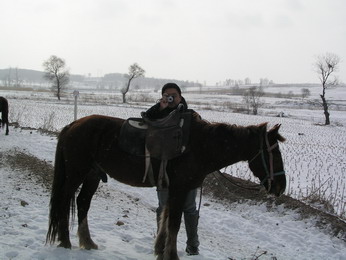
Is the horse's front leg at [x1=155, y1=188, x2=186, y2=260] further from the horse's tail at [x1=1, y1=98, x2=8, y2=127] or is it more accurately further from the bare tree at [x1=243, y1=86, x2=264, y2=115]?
the bare tree at [x1=243, y1=86, x2=264, y2=115]

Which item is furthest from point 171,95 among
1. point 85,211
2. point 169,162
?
point 85,211

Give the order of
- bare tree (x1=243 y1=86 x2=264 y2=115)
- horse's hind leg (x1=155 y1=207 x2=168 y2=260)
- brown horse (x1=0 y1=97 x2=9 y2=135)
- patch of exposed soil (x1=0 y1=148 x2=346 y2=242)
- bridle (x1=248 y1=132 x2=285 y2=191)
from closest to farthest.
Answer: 1. bridle (x1=248 y1=132 x2=285 y2=191)
2. horse's hind leg (x1=155 y1=207 x2=168 y2=260)
3. patch of exposed soil (x1=0 y1=148 x2=346 y2=242)
4. brown horse (x1=0 y1=97 x2=9 y2=135)
5. bare tree (x1=243 y1=86 x2=264 y2=115)

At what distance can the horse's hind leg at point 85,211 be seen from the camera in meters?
3.81

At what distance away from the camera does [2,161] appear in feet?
25.3

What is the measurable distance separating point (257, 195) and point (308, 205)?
0.99m

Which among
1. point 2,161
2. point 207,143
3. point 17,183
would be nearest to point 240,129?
point 207,143

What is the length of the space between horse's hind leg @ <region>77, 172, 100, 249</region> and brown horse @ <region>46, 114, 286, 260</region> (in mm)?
12

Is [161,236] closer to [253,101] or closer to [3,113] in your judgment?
[3,113]

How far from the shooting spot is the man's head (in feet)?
12.6

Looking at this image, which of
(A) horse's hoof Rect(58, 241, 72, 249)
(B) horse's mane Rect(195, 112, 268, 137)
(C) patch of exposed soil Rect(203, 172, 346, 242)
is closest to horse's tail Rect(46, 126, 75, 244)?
(A) horse's hoof Rect(58, 241, 72, 249)

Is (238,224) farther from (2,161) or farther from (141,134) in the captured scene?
(2,161)

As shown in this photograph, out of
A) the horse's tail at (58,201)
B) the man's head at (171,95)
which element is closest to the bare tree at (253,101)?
the man's head at (171,95)

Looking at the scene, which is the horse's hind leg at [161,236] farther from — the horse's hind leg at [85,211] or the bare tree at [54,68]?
the bare tree at [54,68]

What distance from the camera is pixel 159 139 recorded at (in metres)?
3.45
